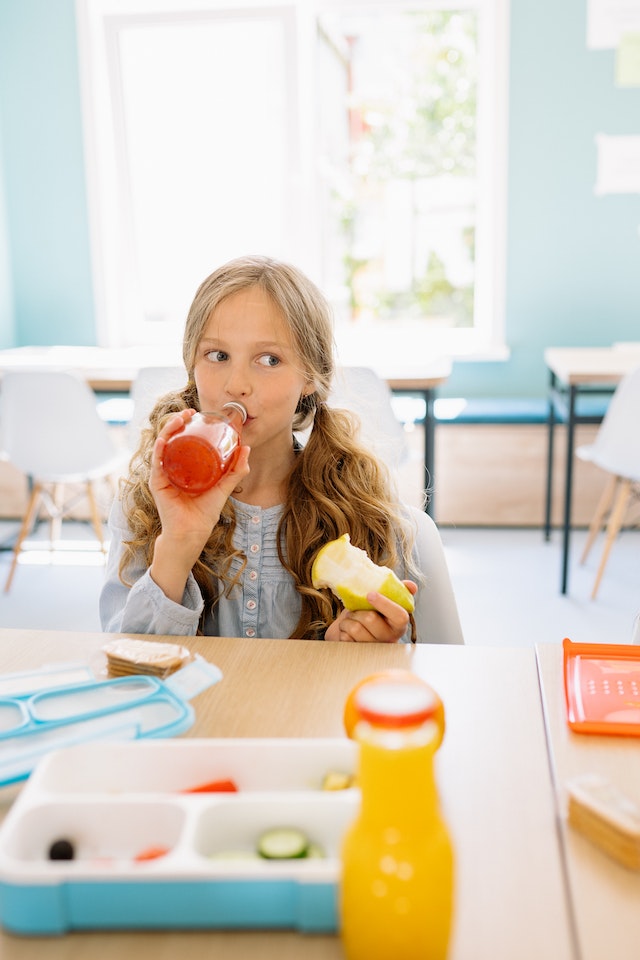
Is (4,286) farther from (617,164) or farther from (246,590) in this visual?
(246,590)

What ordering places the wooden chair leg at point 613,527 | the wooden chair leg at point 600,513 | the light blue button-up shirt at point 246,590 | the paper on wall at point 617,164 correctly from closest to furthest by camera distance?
the light blue button-up shirt at point 246,590, the wooden chair leg at point 613,527, the wooden chair leg at point 600,513, the paper on wall at point 617,164

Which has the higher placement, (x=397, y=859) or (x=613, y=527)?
(x=397, y=859)

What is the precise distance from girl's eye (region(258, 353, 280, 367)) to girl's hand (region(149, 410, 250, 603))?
0.21m

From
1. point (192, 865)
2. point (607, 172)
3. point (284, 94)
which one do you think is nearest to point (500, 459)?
point (607, 172)

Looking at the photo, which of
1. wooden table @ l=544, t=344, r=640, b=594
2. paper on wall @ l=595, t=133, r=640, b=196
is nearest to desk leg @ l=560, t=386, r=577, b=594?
wooden table @ l=544, t=344, r=640, b=594

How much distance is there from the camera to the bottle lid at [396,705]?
0.51 meters

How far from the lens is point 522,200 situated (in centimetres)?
408

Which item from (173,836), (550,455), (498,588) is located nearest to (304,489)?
(173,836)

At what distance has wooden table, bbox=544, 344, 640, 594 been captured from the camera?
3012mm

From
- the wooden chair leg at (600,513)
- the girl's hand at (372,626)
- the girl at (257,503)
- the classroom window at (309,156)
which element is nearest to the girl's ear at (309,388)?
the girl at (257,503)

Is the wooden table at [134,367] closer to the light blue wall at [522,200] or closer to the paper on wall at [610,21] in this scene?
the light blue wall at [522,200]

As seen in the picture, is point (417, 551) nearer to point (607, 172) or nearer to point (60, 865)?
point (60, 865)

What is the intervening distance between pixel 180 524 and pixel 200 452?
0.54 feet

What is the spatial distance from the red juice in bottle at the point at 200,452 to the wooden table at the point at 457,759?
0.20 m
